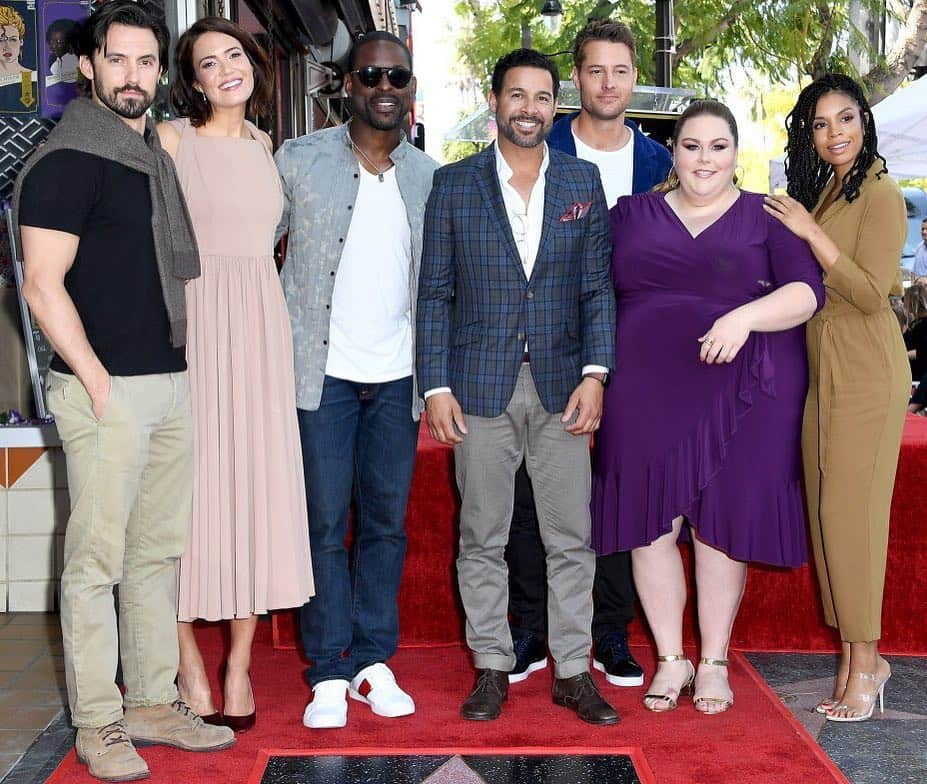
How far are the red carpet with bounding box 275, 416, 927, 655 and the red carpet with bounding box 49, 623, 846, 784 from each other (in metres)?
0.41

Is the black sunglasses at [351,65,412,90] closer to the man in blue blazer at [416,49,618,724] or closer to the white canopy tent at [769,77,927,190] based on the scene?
the man in blue blazer at [416,49,618,724]

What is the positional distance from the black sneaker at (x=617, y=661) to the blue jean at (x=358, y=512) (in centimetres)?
78

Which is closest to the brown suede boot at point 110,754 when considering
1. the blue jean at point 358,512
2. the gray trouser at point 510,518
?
the blue jean at point 358,512

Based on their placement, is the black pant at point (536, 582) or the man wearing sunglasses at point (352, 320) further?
the black pant at point (536, 582)

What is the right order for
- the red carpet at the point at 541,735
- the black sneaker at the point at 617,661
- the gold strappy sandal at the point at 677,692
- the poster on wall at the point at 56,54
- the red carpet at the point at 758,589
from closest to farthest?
1. the red carpet at the point at 541,735
2. the gold strappy sandal at the point at 677,692
3. the black sneaker at the point at 617,661
4. the red carpet at the point at 758,589
5. the poster on wall at the point at 56,54

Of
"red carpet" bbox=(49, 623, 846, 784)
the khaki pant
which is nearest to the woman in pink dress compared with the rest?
the khaki pant

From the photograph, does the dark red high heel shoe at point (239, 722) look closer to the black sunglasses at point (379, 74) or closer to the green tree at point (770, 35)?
the black sunglasses at point (379, 74)

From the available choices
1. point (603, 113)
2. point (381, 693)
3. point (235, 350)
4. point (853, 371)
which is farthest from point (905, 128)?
point (235, 350)

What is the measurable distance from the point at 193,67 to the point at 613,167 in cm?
159

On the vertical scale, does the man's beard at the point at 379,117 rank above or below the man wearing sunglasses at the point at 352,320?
above

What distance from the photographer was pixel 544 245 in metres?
3.74

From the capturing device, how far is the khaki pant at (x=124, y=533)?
3273 millimetres

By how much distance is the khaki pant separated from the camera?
3273mm

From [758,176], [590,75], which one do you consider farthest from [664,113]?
[758,176]
